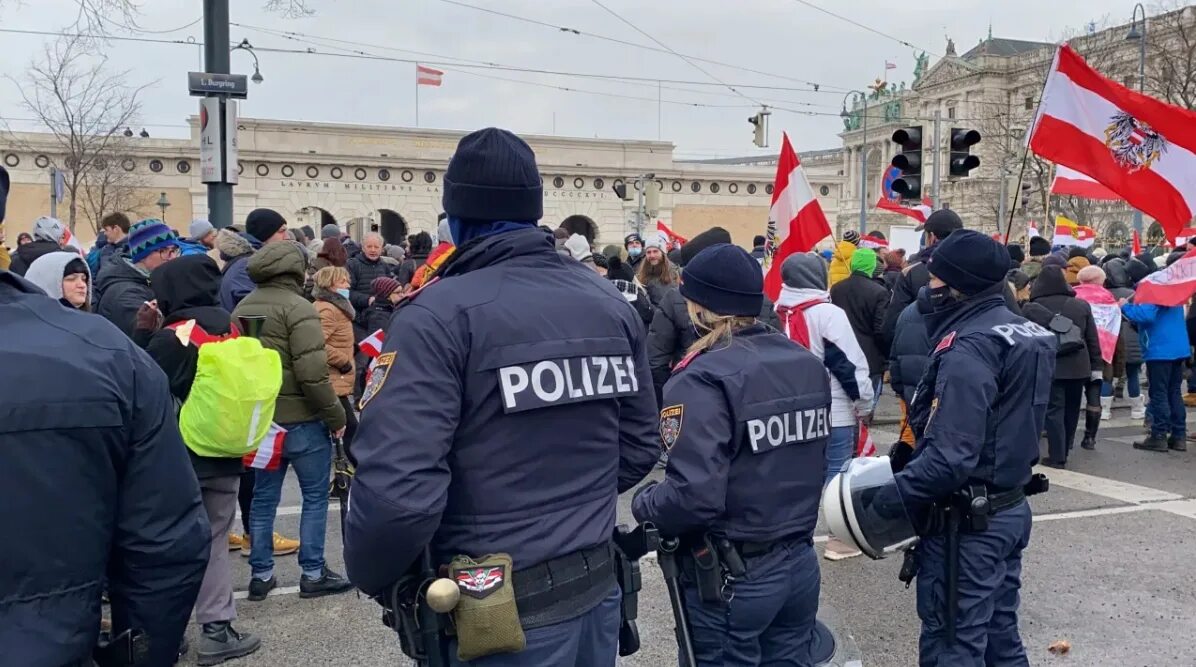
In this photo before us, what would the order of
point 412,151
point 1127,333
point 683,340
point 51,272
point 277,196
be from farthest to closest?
point 412,151
point 277,196
point 1127,333
point 683,340
point 51,272

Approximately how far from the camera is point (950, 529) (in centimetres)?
396

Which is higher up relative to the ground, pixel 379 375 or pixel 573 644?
pixel 379 375

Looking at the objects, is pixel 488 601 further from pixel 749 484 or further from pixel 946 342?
pixel 946 342

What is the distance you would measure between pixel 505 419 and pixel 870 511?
6.87 ft

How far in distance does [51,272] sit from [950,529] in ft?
12.4

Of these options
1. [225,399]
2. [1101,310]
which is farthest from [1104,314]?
[225,399]

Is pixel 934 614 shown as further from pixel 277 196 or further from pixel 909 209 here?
pixel 277 196

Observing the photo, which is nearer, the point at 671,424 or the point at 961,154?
the point at 671,424

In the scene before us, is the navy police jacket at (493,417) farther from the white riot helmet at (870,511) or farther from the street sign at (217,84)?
the street sign at (217,84)

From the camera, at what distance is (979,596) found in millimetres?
3928

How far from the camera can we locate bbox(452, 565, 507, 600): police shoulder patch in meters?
2.37

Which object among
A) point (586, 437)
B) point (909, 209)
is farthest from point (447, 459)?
point (909, 209)

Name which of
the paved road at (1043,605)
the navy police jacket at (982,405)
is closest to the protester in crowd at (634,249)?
the paved road at (1043,605)

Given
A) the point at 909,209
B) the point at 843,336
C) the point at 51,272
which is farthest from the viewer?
the point at 909,209
